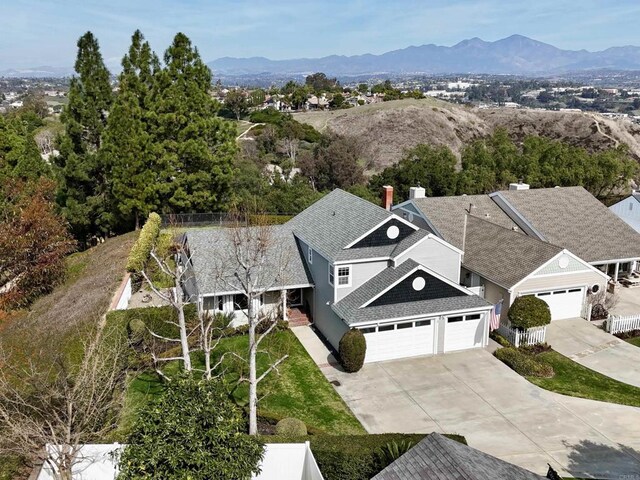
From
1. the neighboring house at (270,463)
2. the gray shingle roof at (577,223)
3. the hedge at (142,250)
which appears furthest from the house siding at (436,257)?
the hedge at (142,250)

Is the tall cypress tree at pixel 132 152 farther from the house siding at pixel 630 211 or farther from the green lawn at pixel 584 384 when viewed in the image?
the house siding at pixel 630 211

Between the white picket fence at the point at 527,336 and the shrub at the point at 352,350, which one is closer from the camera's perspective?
the shrub at the point at 352,350

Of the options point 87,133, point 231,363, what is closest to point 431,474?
point 231,363

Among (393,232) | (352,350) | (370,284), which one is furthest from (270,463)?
(393,232)

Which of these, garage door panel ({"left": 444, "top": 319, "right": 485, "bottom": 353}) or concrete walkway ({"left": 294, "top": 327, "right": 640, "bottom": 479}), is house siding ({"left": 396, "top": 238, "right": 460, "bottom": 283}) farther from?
concrete walkway ({"left": 294, "top": 327, "right": 640, "bottom": 479})

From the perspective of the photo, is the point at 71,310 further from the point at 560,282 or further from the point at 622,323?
the point at 622,323

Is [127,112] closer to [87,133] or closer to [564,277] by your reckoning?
[87,133]
